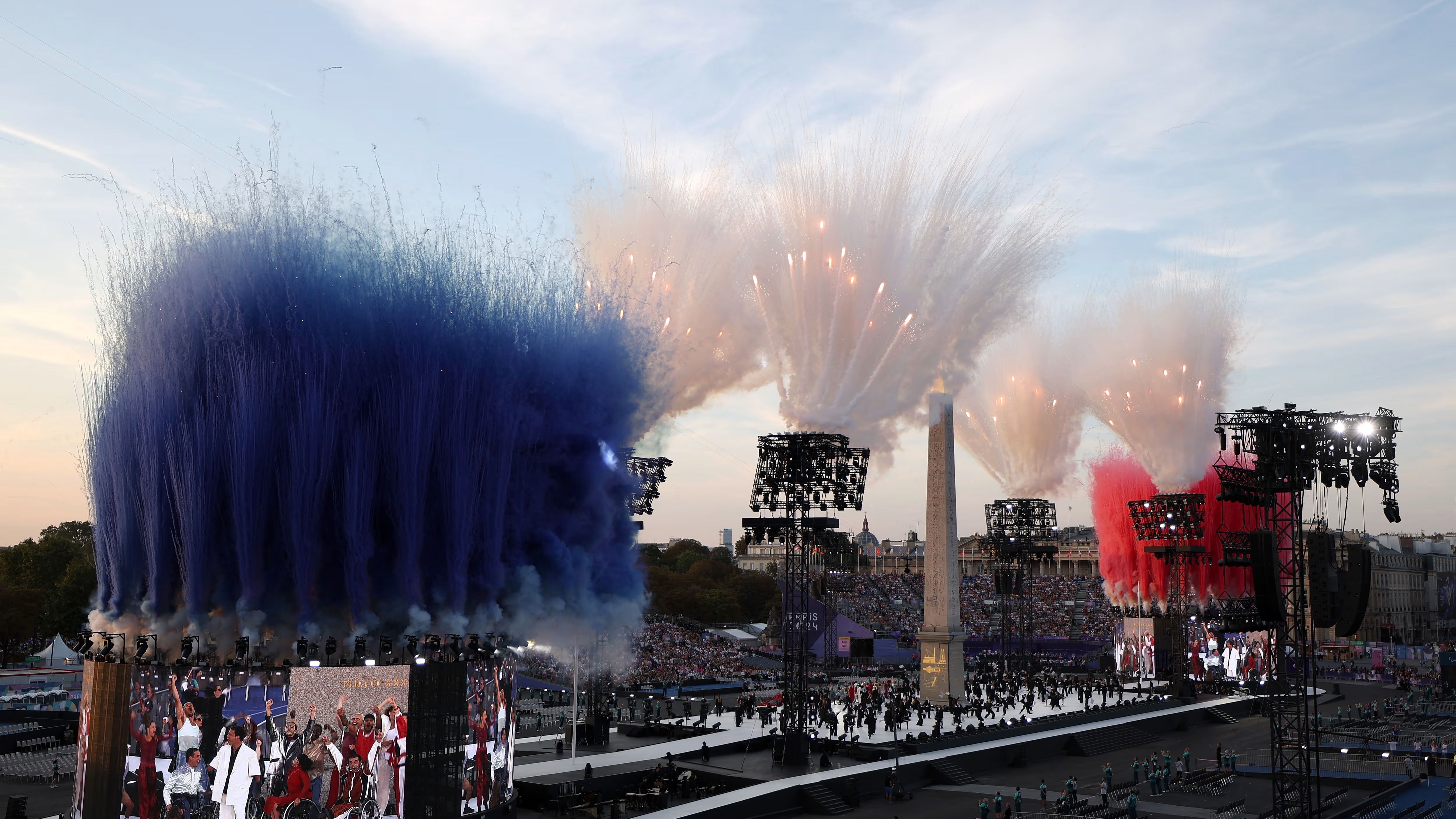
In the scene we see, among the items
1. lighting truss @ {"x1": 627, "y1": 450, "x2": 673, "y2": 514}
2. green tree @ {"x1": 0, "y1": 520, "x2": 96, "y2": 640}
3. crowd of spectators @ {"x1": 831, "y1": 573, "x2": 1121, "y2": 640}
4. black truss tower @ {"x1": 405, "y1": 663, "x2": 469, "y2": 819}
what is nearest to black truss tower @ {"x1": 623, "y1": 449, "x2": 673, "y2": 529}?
lighting truss @ {"x1": 627, "y1": 450, "x2": 673, "y2": 514}

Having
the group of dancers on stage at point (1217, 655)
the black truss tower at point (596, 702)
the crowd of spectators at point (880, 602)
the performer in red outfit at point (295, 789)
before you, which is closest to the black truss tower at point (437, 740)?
the performer in red outfit at point (295, 789)

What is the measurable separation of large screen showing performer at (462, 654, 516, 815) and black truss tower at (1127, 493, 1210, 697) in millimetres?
44299

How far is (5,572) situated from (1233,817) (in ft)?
251

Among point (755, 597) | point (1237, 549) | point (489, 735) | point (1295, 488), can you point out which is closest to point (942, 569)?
point (1237, 549)

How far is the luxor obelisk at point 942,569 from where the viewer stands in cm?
4884

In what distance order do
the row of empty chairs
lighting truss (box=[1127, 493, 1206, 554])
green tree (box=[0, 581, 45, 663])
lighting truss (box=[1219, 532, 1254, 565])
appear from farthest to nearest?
green tree (box=[0, 581, 45, 663]) < lighting truss (box=[1127, 493, 1206, 554]) < lighting truss (box=[1219, 532, 1254, 565]) < the row of empty chairs

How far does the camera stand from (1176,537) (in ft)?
194

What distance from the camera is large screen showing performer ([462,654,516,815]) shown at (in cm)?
2370

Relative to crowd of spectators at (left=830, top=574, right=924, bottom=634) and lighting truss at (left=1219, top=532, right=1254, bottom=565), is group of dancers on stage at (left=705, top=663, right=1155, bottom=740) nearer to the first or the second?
lighting truss at (left=1219, top=532, right=1254, bottom=565)

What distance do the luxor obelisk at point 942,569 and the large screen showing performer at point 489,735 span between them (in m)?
27.4

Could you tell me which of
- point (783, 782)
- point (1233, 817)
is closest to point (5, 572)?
point (783, 782)

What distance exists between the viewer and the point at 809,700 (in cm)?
4381

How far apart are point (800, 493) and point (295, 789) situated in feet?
68.7

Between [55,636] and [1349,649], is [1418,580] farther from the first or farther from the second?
[55,636]
